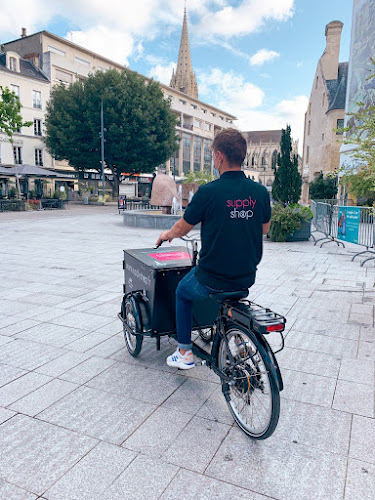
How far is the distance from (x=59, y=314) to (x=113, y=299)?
926 millimetres

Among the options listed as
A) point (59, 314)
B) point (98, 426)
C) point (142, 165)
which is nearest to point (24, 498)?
point (98, 426)

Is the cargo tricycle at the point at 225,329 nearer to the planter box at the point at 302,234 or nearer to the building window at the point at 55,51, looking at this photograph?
the planter box at the point at 302,234

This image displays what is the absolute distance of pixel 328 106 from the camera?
135ft

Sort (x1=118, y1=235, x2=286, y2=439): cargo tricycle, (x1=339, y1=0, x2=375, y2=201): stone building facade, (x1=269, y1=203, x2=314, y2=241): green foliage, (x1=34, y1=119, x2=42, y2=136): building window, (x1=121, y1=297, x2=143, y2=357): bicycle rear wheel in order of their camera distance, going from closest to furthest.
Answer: (x1=118, y1=235, x2=286, y2=439): cargo tricycle → (x1=121, y1=297, x2=143, y2=357): bicycle rear wheel → (x1=269, y1=203, x2=314, y2=241): green foliage → (x1=339, y1=0, x2=375, y2=201): stone building facade → (x1=34, y1=119, x2=42, y2=136): building window

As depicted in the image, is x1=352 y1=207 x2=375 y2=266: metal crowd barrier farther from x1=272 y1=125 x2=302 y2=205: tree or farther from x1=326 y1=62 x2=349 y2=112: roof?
x1=326 y1=62 x2=349 y2=112: roof

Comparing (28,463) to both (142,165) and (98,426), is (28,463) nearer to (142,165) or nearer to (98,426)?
(98,426)

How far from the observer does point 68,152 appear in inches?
1371

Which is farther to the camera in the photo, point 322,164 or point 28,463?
point 322,164

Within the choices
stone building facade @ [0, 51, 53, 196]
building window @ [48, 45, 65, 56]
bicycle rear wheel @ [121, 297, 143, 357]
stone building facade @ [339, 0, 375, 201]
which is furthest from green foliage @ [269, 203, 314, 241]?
building window @ [48, 45, 65, 56]

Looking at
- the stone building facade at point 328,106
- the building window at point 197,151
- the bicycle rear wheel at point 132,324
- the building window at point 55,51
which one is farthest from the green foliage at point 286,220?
the building window at point 197,151

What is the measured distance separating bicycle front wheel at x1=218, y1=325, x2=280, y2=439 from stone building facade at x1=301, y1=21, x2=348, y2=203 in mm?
38425

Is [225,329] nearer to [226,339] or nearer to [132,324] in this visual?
[226,339]

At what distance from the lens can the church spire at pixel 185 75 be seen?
9962 centimetres

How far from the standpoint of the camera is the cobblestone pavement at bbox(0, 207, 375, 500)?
217cm
